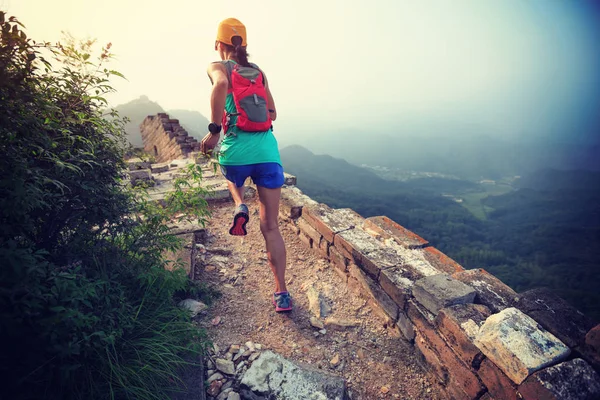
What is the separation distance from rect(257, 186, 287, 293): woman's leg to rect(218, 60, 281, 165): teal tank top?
→ 0.22 metres

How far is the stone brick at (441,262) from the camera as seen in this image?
102 inches

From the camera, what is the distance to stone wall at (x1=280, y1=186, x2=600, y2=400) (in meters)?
1.36

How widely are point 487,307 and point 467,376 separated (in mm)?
477

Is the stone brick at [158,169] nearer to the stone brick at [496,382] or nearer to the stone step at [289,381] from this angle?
the stone step at [289,381]

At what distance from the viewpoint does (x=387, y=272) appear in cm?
220

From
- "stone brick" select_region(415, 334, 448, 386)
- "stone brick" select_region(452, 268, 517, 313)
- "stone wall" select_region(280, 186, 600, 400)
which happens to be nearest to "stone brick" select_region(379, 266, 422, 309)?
"stone wall" select_region(280, 186, 600, 400)

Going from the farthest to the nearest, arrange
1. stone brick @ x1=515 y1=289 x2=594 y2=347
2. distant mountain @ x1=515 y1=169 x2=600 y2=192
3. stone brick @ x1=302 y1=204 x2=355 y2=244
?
distant mountain @ x1=515 y1=169 x2=600 y2=192 → stone brick @ x1=302 y1=204 x2=355 y2=244 → stone brick @ x1=515 y1=289 x2=594 y2=347

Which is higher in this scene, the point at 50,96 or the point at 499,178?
the point at 50,96

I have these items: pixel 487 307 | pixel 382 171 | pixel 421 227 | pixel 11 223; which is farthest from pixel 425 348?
pixel 382 171

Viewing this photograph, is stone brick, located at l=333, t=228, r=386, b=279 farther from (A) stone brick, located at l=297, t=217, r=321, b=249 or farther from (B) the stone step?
(B) the stone step

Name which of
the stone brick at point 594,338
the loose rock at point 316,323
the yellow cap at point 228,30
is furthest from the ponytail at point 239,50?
the stone brick at point 594,338

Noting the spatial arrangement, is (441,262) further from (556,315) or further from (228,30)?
(228,30)

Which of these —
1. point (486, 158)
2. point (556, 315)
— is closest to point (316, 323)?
point (556, 315)

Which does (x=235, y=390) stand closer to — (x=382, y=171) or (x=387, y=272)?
(x=387, y=272)
